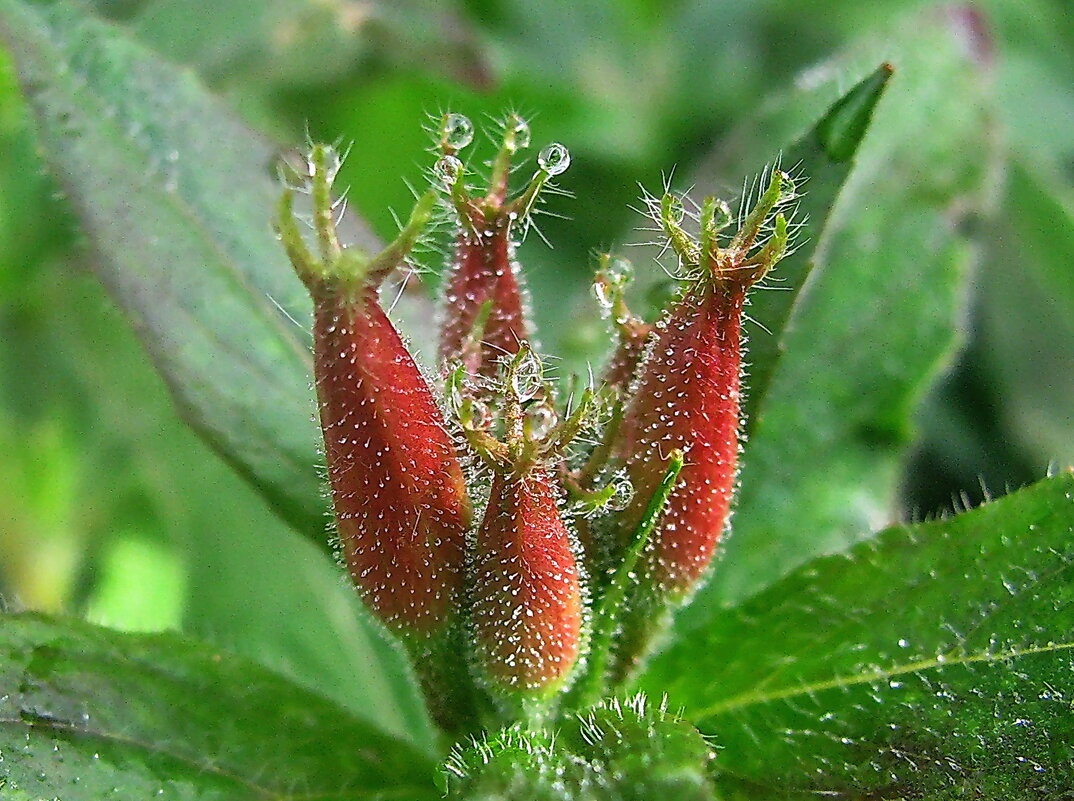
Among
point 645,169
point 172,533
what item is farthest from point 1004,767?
point 645,169

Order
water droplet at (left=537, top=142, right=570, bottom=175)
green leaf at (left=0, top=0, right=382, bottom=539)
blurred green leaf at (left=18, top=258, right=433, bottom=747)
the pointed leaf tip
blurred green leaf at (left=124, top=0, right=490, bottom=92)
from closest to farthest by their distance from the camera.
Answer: water droplet at (left=537, top=142, right=570, bottom=175) → the pointed leaf tip → green leaf at (left=0, top=0, right=382, bottom=539) → blurred green leaf at (left=18, top=258, right=433, bottom=747) → blurred green leaf at (left=124, top=0, right=490, bottom=92)

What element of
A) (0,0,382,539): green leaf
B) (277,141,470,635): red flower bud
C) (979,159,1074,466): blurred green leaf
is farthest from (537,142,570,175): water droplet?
(979,159,1074,466): blurred green leaf

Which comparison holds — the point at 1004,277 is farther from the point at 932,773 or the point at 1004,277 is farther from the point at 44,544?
the point at 44,544

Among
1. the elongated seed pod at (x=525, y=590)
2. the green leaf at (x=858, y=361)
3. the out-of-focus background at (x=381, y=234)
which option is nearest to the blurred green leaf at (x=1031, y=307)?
the out-of-focus background at (x=381, y=234)

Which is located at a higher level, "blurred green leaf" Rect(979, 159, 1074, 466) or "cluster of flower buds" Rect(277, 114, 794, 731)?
"blurred green leaf" Rect(979, 159, 1074, 466)

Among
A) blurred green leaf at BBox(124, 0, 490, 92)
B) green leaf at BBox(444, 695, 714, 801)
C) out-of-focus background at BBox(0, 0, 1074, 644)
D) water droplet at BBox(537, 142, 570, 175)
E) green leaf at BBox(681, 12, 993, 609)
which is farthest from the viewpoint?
blurred green leaf at BBox(124, 0, 490, 92)

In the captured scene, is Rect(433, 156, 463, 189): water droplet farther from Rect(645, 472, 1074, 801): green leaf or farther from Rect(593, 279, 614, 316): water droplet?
Rect(645, 472, 1074, 801): green leaf
